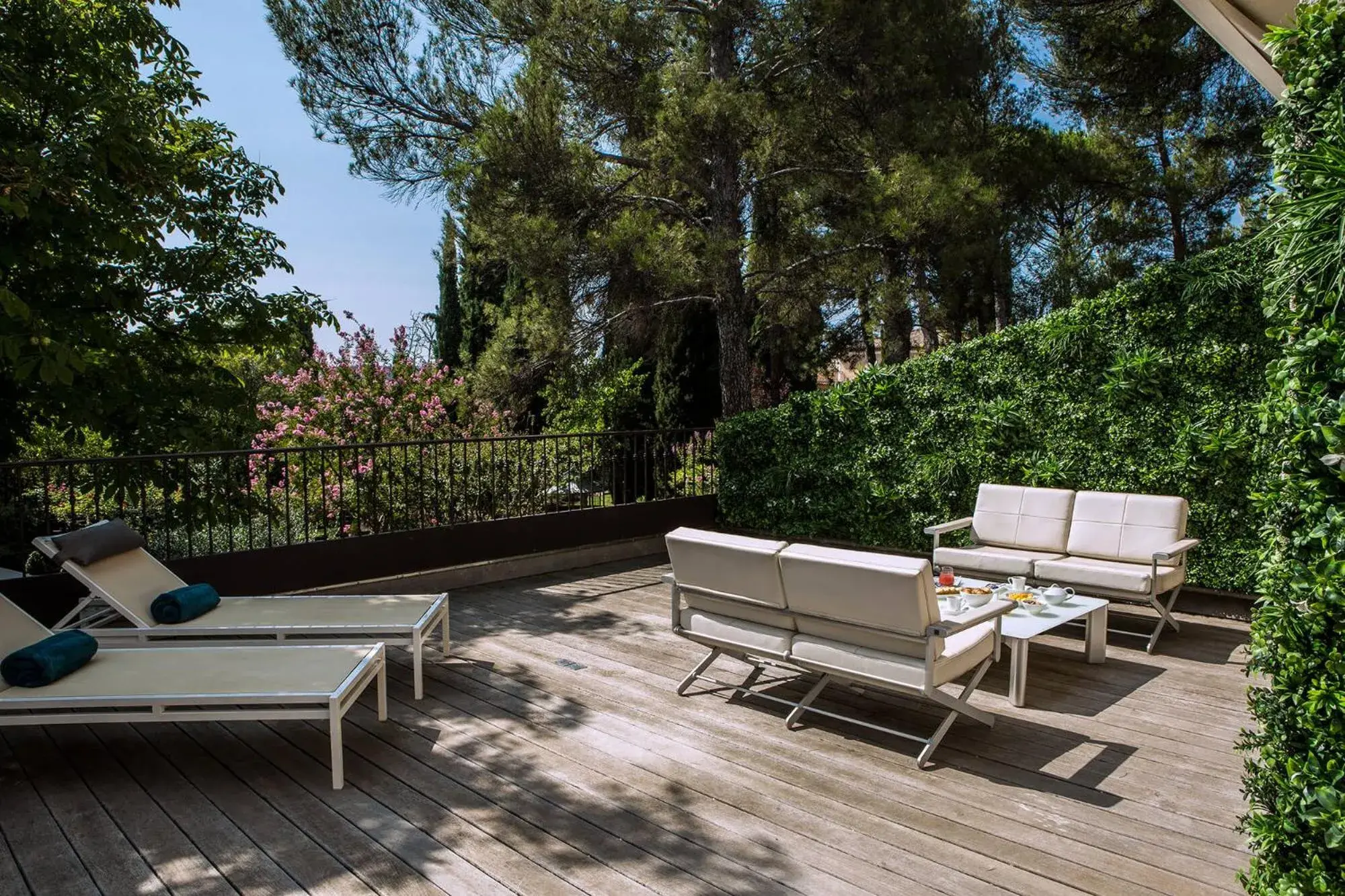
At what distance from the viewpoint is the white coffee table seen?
453cm

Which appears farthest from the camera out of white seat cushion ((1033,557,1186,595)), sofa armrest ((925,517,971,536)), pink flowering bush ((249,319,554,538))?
pink flowering bush ((249,319,554,538))

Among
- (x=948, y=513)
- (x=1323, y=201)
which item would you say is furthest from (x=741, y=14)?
(x=1323, y=201)

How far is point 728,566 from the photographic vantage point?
4.32 metres

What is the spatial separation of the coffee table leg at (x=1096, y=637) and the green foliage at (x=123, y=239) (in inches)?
240

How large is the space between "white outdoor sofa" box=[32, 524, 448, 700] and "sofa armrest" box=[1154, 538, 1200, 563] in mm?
4565

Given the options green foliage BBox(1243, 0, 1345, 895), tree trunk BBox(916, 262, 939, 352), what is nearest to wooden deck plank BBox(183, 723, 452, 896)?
green foliage BBox(1243, 0, 1345, 895)

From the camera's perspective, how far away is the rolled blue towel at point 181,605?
15.7 ft

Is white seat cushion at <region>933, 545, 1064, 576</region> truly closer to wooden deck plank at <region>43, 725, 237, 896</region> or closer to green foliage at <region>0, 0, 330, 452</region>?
wooden deck plank at <region>43, 725, 237, 896</region>

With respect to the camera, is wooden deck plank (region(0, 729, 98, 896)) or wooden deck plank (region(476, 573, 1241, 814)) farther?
wooden deck plank (region(476, 573, 1241, 814))

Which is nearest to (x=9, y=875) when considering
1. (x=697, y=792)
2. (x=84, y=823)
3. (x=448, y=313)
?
(x=84, y=823)

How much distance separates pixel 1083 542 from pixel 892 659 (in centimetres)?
324

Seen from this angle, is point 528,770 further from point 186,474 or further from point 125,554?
point 186,474

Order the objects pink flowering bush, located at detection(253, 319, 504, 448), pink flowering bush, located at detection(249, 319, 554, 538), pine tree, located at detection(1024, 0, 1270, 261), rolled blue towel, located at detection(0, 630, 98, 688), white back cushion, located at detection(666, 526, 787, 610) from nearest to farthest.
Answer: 1. rolled blue towel, located at detection(0, 630, 98, 688)
2. white back cushion, located at detection(666, 526, 787, 610)
3. pink flowering bush, located at detection(249, 319, 554, 538)
4. pink flowering bush, located at detection(253, 319, 504, 448)
5. pine tree, located at detection(1024, 0, 1270, 261)

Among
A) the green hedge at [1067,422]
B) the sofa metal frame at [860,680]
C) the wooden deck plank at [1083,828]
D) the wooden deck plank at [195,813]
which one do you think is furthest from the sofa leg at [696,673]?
the green hedge at [1067,422]
